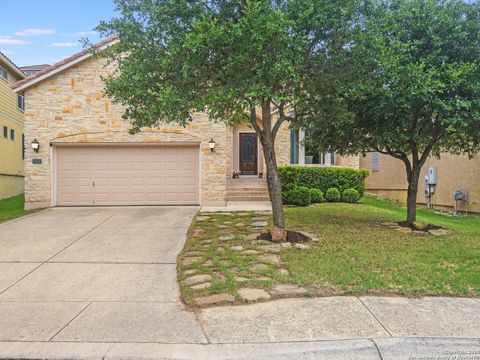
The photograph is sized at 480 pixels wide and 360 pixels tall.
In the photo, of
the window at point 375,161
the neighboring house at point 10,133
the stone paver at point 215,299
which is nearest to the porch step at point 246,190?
the window at point 375,161

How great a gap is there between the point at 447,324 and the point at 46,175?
1231 centimetres

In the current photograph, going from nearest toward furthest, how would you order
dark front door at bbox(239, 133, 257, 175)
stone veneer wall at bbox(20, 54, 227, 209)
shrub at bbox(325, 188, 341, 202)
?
stone veneer wall at bbox(20, 54, 227, 209) < shrub at bbox(325, 188, 341, 202) < dark front door at bbox(239, 133, 257, 175)

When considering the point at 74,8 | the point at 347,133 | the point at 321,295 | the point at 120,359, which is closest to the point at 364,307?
the point at 321,295

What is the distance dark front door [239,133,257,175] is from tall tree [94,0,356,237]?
32.7ft

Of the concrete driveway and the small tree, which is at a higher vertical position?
the small tree

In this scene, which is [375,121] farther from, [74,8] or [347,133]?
[74,8]

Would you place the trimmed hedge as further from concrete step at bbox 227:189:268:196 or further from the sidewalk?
the sidewalk

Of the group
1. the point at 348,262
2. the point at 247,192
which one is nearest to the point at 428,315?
the point at 348,262

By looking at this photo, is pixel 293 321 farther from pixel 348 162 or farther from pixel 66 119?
pixel 348 162

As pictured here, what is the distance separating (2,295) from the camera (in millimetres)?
4965

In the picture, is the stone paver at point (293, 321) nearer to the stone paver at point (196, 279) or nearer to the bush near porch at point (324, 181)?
the stone paver at point (196, 279)

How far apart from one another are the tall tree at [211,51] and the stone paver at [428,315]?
3290 mm

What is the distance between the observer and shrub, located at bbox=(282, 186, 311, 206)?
12731 millimetres

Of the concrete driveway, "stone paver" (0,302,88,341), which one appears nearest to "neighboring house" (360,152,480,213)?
the concrete driveway
